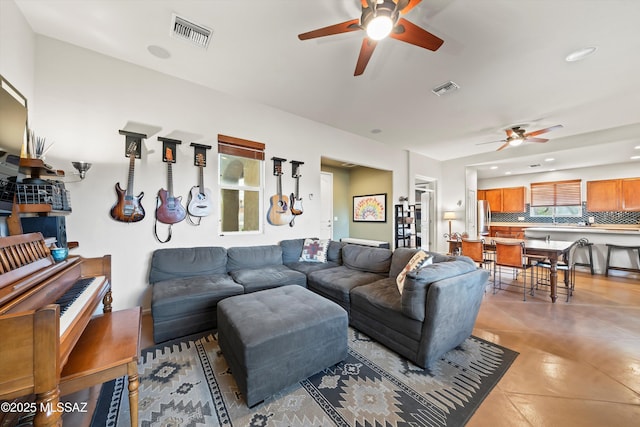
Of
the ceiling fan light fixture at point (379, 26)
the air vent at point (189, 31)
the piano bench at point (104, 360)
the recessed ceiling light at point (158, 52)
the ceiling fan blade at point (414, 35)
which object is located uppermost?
the recessed ceiling light at point (158, 52)

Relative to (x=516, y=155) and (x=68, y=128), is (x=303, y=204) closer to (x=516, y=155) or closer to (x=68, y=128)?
(x=68, y=128)

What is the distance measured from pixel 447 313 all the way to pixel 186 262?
279 cm

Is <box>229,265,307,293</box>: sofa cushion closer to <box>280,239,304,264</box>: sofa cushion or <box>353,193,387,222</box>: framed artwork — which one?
<box>280,239,304,264</box>: sofa cushion

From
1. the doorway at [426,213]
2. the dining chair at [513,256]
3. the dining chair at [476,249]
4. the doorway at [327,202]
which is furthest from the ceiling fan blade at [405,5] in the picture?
the doorway at [426,213]

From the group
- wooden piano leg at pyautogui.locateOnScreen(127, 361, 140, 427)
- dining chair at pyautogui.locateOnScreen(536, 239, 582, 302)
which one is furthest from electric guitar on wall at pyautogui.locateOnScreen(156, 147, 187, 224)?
dining chair at pyautogui.locateOnScreen(536, 239, 582, 302)

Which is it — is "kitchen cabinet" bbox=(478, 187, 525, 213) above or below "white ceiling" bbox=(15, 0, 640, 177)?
below

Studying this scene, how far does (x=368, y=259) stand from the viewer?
10.4ft

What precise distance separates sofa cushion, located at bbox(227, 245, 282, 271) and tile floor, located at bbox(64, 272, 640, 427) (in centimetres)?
110

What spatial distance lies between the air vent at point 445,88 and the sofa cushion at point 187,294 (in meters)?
3.54

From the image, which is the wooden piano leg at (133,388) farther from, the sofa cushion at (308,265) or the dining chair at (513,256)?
the dining chair at (513,256)

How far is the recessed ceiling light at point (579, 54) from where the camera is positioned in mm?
2325

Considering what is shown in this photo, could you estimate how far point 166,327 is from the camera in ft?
7.14

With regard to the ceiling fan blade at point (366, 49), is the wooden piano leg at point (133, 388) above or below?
below

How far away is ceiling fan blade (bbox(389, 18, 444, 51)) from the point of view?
1681 millimetres
